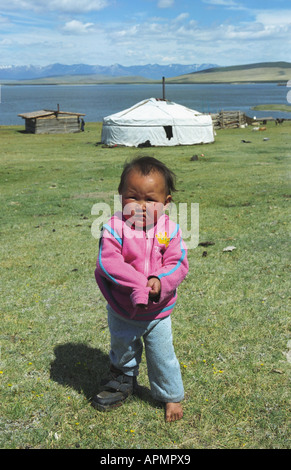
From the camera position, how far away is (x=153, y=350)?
3266 millimetres

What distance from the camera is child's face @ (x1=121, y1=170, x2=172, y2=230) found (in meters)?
3.02

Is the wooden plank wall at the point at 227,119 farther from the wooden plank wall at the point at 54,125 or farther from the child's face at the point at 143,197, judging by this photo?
the child's face at the point at 143,197

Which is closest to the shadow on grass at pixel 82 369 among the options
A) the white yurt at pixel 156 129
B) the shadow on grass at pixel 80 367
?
the shadow on grass at pixel 80 367

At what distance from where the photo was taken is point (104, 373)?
13.2 ft

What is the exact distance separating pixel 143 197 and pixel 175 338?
2.04m

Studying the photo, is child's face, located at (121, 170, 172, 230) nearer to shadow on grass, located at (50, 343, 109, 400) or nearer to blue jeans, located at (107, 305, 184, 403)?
blue jeans, located at (107, 305, 184, 403)

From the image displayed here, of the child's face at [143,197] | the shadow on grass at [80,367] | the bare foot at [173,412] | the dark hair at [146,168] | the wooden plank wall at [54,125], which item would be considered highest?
the dark hair at [146,168]

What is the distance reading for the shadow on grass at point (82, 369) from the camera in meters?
3.76

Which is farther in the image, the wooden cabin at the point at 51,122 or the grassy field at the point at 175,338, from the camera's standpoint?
the wooden cabin at the point at 51,122

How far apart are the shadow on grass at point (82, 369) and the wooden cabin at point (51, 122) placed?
37.1m

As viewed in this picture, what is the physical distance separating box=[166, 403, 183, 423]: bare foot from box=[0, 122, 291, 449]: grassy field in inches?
2.2

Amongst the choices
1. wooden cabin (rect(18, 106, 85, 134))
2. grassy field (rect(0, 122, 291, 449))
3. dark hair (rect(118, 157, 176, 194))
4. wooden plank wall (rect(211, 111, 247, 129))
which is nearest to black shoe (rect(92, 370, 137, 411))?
grassy field (rect(0, 122, 291, 449))

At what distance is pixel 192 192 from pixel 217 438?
385 inches
